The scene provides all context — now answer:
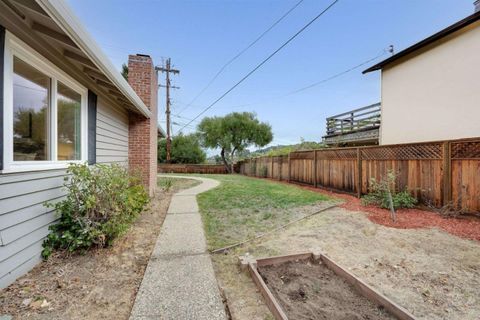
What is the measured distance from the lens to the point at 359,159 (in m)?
7.16

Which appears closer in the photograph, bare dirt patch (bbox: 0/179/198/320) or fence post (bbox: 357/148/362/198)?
bare dirt patch (bbox: 0/179/198/320)

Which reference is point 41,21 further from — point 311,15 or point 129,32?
point 129,32

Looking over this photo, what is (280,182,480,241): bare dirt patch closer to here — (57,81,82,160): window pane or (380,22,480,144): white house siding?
(380,22,480,144): white house siding

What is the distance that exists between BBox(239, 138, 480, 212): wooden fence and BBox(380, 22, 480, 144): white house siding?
8.27 ft

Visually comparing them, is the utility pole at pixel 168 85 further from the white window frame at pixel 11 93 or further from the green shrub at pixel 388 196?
the green shrub at pixel 388 196

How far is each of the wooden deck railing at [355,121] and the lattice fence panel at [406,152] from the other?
6.19 metres

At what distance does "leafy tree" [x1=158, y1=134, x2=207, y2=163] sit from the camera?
83.7 ft

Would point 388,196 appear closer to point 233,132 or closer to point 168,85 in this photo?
point 233,132

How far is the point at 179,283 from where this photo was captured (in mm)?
2424

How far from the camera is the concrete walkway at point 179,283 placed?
78.1 inches

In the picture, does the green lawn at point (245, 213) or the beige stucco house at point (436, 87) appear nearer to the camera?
the green lawn at point (245, 213)

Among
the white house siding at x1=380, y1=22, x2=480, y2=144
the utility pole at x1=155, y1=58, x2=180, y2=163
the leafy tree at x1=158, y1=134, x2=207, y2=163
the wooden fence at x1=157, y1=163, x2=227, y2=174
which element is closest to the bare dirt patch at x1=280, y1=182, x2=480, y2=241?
the white house siding at x1=380, y1=22, x2=480, y2=144

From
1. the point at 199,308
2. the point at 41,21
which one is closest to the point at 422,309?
the point at 199,308

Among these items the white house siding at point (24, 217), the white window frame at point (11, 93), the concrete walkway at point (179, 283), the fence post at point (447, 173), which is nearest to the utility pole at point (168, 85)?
the white window frame at point (11, 93)
